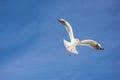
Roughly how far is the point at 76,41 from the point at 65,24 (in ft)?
4.95

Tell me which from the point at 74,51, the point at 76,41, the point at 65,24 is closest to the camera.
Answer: the point at 74,51

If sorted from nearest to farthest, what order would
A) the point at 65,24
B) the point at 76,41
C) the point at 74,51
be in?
the point at 74,51, the point at 76,41, the point at 65,24

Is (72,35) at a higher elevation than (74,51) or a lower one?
higher

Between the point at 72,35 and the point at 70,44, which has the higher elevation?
the point at 72,35

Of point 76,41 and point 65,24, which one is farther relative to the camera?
point 65,24

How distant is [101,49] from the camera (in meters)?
10.5

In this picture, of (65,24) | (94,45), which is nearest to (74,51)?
(94,45)

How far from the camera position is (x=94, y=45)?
10961mm

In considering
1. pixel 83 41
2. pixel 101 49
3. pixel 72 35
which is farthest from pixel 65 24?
pixel 101 49

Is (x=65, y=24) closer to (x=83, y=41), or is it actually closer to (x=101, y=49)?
(x=83, y=41)

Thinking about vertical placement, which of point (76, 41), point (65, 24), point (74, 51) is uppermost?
point (65, 24)

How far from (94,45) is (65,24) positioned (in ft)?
7.42

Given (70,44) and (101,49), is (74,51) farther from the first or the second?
(101,49)

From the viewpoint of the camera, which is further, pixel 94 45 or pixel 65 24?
pixel 65 24
